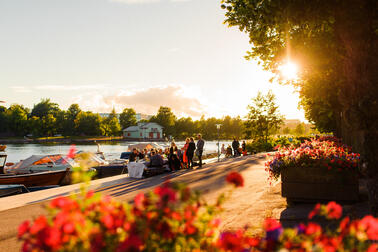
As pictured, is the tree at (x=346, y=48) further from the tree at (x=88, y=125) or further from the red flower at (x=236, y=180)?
the tree at (x=88, y=125)

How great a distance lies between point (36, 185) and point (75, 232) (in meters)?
17.3

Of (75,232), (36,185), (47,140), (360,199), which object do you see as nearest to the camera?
(75,232)

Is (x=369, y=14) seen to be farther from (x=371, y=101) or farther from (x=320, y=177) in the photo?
(x=320, y=177)

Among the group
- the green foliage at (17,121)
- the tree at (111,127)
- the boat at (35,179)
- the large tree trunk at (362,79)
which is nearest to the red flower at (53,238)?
the large tree trunk at (362,79)

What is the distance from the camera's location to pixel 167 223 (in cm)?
202

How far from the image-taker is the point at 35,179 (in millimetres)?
16938

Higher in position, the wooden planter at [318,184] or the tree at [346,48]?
the tree at [346,48]

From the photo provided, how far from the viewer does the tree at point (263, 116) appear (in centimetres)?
4975

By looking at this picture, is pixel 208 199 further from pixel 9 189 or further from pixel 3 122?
pixel 3 122

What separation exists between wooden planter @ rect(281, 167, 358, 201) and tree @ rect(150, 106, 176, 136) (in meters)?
135

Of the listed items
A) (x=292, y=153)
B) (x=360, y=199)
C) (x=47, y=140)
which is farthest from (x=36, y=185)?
(x=47, y=140)

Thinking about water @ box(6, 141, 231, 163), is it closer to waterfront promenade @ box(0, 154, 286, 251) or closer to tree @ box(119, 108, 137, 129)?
waterfront promenade @ box(0, 154, 286, 251)

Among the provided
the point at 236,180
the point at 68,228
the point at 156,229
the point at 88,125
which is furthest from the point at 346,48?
the point at 88,125

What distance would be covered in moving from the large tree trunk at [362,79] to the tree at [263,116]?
149 feet
